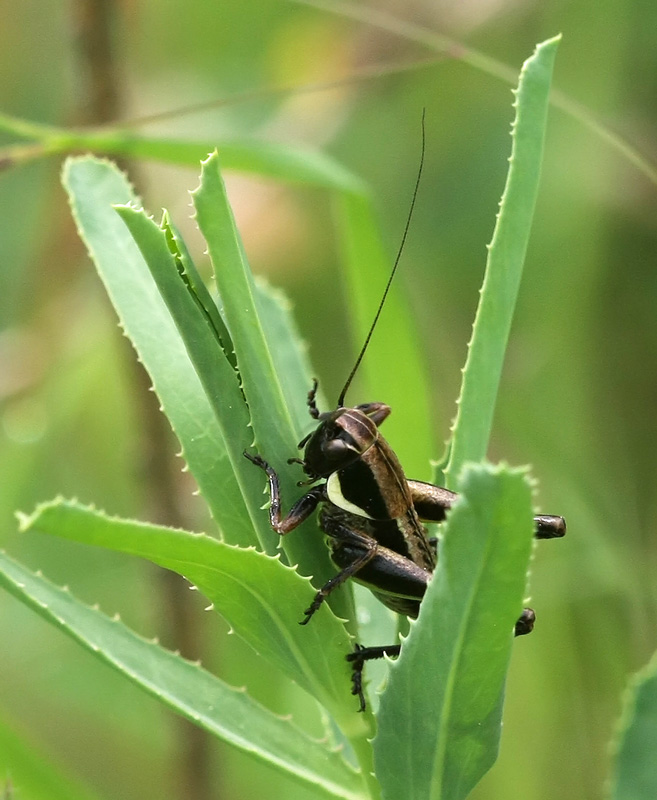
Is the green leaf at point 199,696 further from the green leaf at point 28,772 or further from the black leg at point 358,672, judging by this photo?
the green leaf at point 28,772

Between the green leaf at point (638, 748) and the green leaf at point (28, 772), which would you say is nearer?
the green leaf at point (638, 748)

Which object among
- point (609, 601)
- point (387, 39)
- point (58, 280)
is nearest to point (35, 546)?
point (58, 280)

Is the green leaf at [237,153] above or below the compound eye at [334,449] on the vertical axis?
above

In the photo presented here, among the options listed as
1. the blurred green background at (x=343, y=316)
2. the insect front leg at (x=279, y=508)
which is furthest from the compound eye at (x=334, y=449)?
the blurred green background at (x=343, y=316)

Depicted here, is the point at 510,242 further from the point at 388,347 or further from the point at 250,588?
the point at 388,347

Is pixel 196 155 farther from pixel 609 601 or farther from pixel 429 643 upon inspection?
pixel 609 601

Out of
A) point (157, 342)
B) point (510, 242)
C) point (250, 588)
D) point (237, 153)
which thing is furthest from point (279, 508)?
point (237, 153)
